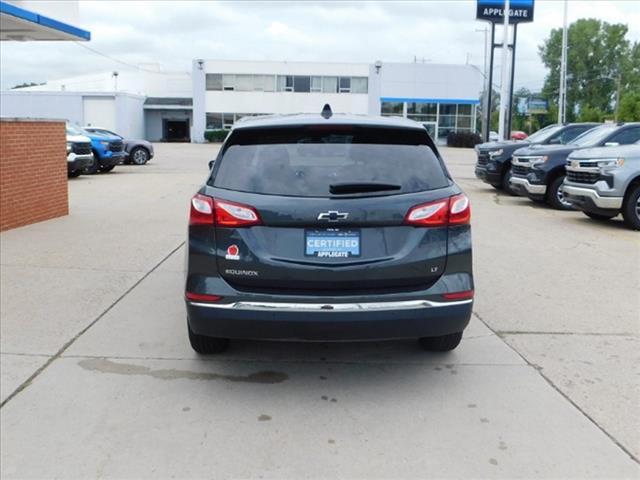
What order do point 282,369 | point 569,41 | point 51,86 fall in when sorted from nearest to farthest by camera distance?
1. point 282,369
2. point 51,86
3. point 569,41

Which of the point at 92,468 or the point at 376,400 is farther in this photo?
the point at 376,400

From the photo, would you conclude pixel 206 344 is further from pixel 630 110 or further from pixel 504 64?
pixel 630 110

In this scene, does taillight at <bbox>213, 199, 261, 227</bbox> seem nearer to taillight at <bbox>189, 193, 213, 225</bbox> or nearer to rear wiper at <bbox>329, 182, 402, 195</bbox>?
taillight at <bbox>189, 193, 213, 225</bbox>

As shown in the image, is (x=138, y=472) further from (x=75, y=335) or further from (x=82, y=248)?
(x=82, y=248)

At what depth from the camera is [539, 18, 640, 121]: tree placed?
309 ft

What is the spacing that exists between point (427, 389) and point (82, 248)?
5903 millimetres

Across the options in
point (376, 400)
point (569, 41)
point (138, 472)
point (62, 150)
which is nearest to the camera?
point (138, 472)

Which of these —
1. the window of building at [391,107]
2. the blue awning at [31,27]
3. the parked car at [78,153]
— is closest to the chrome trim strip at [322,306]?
the blue awning at [31,27]

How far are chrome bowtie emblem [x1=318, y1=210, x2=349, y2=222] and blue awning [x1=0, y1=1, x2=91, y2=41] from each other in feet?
33.4

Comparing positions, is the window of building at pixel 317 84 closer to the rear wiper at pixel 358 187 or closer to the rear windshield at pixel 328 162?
the rear windshield at pixel 328 162

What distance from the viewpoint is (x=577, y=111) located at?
9838 cm

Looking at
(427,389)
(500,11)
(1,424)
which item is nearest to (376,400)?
(427,389)

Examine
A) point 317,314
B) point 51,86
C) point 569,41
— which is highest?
point 569,41

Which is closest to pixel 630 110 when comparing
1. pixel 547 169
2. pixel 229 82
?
pixel 229 82
